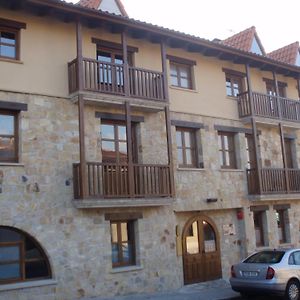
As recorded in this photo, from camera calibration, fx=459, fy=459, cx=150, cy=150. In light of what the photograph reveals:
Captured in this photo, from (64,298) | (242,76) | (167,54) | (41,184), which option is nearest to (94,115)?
(41,184)

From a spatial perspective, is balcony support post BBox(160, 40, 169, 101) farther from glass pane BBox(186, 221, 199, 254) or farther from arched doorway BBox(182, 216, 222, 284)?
glass pane BBox(186, 221, 199, 254)

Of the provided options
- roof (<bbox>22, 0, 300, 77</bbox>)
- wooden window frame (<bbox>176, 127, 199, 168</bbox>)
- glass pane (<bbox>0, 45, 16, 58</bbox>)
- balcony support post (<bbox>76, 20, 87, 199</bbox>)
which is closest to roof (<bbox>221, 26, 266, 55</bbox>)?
roof (<bbox>22, 0, 300, 77</bbox>)

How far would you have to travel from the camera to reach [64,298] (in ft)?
41.6

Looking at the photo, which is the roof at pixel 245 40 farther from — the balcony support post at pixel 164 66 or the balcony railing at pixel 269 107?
the balcony support post at pixel 164 66

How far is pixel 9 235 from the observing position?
40.9ft

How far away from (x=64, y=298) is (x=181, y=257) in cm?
451

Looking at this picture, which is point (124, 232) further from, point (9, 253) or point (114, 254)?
point (9, 253)

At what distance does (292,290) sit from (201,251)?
4.43 m

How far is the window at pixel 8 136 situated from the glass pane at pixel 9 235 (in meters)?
1.94

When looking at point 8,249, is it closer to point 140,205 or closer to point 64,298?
point 64,298

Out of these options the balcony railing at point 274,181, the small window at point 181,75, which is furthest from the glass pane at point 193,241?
the small window at point 181,75

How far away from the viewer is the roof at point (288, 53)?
76.3 feet

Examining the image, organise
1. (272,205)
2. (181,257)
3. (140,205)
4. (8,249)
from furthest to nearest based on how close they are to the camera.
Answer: (272,205) → (181,257) → (140,205) → (8,249)

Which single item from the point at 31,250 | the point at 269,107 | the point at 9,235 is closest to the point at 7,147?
the point at 9,235
